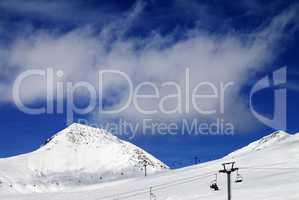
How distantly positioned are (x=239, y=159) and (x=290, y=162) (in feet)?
65.4

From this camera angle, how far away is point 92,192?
131000mm

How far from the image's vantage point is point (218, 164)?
13862 cm

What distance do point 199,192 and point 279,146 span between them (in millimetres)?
52509

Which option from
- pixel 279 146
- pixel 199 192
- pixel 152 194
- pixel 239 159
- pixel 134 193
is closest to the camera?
pixel 199 192

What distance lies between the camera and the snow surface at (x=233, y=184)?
8825cm

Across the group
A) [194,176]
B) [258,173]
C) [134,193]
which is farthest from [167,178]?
[258,173]

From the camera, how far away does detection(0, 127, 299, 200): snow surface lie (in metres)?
88.2

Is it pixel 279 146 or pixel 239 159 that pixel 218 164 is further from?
pixel 279 146

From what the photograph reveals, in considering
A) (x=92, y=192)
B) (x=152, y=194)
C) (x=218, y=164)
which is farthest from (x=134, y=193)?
(x=218, y=164)

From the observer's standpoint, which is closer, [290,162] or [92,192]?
[290,162]

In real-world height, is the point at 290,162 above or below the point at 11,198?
above

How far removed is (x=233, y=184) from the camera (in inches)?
4008

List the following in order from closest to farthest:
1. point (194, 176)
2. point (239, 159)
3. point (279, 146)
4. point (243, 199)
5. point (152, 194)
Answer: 1. point (243, 199)
2. point (152, 194)
3. point (194, 176)
4. point (239, 159)
5. point (279, 146)

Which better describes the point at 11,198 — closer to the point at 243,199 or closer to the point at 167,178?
the point at 167,178
